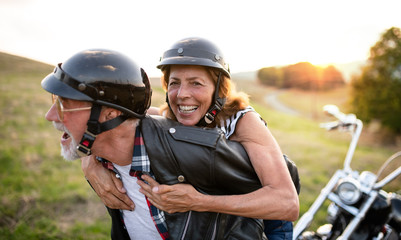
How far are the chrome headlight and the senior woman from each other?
0.91 metres

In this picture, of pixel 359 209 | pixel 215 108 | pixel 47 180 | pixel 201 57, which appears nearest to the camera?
pixel 201 57

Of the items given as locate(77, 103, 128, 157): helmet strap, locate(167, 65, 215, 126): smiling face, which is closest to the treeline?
locate(167, 65, 215, 126): smiling face

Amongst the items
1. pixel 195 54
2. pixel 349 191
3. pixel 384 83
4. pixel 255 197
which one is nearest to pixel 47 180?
pixel 195 54

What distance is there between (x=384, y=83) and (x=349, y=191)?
18.0 metres

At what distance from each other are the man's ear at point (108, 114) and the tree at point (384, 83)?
20.0m

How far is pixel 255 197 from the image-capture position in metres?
1.77

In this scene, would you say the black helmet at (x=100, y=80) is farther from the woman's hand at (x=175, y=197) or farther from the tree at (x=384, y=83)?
the tree at (x=384, y=83)

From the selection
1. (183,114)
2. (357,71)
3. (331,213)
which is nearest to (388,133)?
(357,71)

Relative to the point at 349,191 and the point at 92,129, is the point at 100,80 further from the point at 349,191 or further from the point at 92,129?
the point at 349,191

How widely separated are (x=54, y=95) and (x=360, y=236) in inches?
139

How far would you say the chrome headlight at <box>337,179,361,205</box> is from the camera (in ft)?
9.46

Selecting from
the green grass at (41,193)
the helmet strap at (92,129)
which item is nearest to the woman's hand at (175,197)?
the helmet strap at (92,129)

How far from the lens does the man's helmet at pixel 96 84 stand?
1.69 metres

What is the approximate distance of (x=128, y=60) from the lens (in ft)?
6.16
